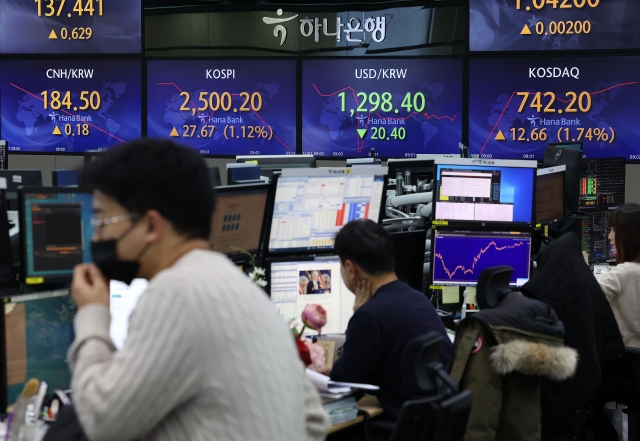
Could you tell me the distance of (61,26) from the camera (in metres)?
7.10

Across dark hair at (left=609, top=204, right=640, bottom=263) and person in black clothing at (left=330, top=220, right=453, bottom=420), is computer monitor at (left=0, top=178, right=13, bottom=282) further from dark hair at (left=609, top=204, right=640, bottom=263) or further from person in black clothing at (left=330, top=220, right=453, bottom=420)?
dark hair at (left=609, top=204, right=640, bottom=263)

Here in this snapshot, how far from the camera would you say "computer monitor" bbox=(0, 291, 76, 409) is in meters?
2.27

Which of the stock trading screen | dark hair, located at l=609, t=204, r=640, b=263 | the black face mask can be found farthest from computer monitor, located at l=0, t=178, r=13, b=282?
the stock trading screen

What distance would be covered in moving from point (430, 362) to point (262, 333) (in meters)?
0.68

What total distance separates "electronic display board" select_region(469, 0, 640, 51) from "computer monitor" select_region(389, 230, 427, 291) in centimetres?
340

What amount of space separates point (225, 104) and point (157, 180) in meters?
5.80

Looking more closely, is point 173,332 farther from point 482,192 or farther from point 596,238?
point 596,238

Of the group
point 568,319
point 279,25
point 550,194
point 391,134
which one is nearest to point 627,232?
point 550,194

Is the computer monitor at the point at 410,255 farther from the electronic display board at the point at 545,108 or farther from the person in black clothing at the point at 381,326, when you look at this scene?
the electronic display board at the point at 545,108

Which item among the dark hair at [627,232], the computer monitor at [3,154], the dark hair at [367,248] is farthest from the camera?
the computer monitor at [3,154]

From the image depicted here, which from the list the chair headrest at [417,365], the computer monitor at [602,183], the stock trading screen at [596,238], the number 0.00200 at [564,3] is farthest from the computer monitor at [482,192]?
the number 0.00200 at [564,3]

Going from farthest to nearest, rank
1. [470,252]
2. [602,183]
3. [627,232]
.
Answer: [602,183], [627,232], [470,252]

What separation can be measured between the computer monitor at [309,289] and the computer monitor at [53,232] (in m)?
0.83

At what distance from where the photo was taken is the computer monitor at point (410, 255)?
11.7ft
